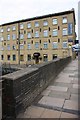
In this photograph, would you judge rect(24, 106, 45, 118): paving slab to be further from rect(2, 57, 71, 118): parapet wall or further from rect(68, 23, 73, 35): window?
rect(68, 23, 73, 35): window

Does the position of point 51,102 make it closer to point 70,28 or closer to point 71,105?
point 71,105

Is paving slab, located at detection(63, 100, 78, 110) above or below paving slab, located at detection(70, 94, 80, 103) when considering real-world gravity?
below

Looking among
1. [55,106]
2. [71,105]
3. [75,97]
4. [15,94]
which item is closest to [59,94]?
[75,97]

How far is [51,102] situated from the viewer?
15.5 feet

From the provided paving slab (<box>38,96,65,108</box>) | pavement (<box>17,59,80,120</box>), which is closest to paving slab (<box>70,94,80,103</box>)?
pavement (<box>17,59,80,120</box>)

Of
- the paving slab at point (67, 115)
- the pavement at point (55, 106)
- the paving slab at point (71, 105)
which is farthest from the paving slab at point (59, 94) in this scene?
the paving slab at point (67, 115)

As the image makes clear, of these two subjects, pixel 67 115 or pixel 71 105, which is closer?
pixel 67 115

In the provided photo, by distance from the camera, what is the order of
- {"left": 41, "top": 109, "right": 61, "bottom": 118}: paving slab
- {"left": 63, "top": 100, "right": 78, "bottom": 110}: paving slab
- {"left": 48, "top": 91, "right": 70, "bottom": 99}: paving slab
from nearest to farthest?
{"left": 41, "top": 109, "right": 61, "bottom": 118}: paving slab < {"left": 63, "top": 100, "right": 78, "bottom": 110}: paving slab < {"left": 48, "top": 91, "right": 70, "bottom": 99}: paving slab

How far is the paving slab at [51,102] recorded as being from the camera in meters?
4.53

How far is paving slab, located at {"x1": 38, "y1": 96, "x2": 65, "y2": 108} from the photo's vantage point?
4.53 meters

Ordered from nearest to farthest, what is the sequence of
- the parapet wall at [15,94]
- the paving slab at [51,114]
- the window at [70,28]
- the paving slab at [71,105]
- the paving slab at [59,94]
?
the parapet wall at [15,94] < the paving slab at [51,114] < the paving slab at [71,105] < the paving slab at [59,94] < the window at [70,28]

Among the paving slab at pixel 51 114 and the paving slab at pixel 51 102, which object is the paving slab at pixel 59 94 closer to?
the paving slab at pixel 51 102

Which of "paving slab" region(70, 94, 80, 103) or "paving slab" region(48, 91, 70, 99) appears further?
"paving slab" region(48, 91, 70, 99)

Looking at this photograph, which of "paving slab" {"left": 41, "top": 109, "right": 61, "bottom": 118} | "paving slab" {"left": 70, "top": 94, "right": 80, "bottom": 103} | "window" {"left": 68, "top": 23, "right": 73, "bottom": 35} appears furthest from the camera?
"window" {"left": 68, "top": 23, "right": 73, "bottom": 35}
